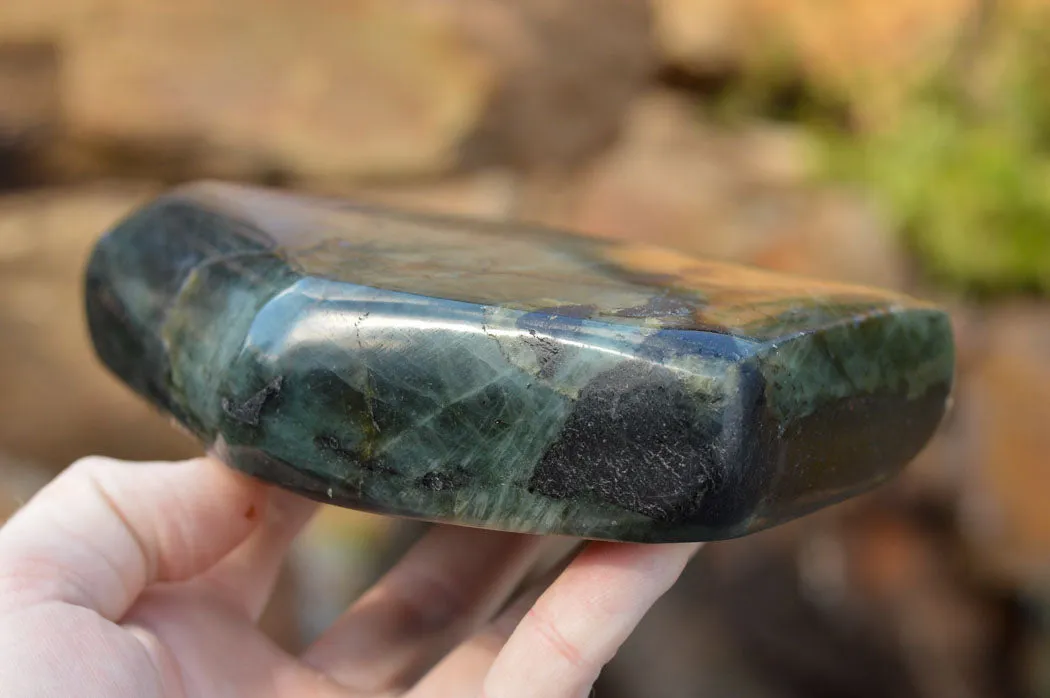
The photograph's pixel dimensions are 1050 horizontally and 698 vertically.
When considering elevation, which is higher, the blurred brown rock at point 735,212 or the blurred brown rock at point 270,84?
the blurred brown rock at point 270,84

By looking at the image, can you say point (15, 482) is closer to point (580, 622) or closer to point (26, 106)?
point (26, 106)

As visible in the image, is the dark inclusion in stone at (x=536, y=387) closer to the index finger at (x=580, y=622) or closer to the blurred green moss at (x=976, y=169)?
the index finger at (x=580, y=622)

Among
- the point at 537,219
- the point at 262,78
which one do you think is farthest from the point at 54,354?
the point at 537,219

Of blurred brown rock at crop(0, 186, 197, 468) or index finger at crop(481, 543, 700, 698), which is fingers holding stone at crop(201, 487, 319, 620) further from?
blurred brown rock at crop(0, 186, 197, 468)

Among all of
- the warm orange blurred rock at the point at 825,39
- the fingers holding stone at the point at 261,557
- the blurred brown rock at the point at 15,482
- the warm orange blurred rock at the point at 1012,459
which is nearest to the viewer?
the fingers holding stone at the point at 261,557

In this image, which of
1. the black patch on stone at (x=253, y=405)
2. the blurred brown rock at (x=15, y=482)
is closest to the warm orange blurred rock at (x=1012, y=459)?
the black patch on stone at (x=253, y=405)

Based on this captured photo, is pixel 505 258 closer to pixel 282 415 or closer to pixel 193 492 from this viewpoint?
pixel 282 415

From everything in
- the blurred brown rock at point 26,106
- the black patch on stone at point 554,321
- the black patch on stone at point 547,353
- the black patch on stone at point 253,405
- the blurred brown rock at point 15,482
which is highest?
the black patch on stone at point 554,321

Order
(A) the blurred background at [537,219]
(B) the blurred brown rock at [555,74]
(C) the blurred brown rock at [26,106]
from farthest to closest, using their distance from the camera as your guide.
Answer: (B) the blurred brown rock at [555,74] < (C) the blurred brown rock at [26,106] < (A) the blurred background at [537,219]

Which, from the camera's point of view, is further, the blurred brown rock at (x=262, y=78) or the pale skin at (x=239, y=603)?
the blurred brown rock at (x=262, y=78)
